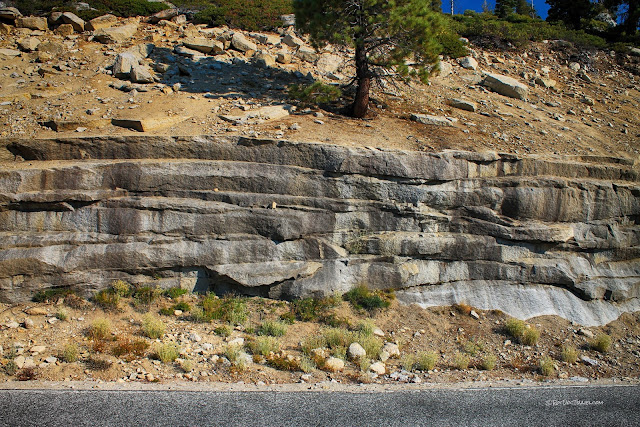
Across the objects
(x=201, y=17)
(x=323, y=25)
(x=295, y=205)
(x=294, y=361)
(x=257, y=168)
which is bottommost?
(x=294, y=361)

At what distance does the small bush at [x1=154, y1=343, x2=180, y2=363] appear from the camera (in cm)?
828

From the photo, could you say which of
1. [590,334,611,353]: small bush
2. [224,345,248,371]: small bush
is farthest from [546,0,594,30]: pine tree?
[224,345,248,371]: small bush

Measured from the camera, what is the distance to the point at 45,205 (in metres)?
9.95

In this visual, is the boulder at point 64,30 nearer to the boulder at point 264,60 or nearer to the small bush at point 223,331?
the boulder at point 264,60

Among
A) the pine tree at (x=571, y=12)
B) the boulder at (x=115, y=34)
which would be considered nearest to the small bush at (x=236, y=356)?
the boulder at (x=115, y=34)

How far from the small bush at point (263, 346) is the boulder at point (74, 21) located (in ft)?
48.7

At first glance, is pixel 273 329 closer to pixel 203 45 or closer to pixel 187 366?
pixel 187 366

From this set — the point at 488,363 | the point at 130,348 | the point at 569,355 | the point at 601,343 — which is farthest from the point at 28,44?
the point at 601,343

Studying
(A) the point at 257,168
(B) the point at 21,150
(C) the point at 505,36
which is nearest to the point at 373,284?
(A) the point at 257,168

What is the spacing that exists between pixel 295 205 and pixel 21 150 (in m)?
6.68

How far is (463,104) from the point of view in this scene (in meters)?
15.5

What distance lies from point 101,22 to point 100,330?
14.0m

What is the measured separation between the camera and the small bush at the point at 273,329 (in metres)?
9.49

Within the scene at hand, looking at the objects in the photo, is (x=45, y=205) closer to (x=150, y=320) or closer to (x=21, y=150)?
(x=21, y=150)
